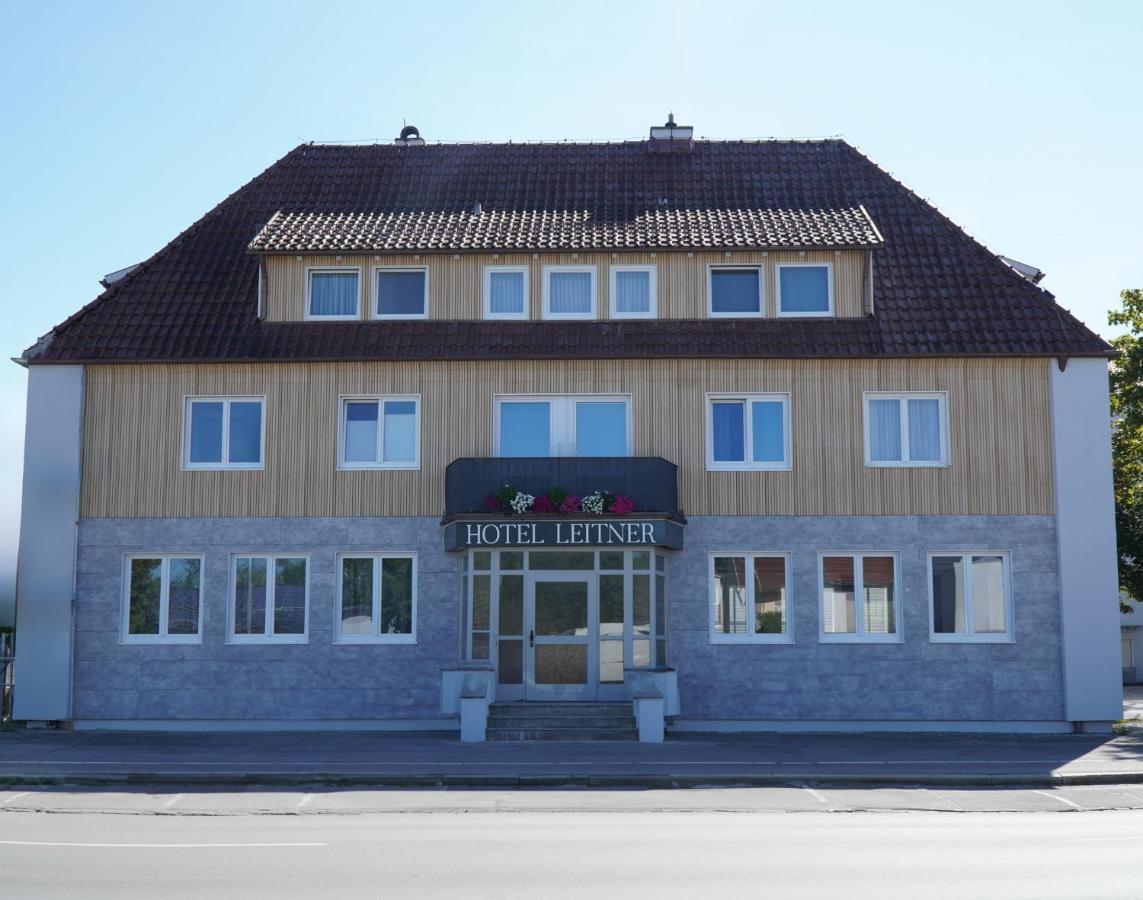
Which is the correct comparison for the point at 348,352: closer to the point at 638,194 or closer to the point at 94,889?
the point at 638,194

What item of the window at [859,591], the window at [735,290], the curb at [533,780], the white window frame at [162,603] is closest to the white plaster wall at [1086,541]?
the window at [859,591]

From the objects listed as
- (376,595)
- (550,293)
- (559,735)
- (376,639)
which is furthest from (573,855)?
(550,293)

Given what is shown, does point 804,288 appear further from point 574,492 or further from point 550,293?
point 574,492

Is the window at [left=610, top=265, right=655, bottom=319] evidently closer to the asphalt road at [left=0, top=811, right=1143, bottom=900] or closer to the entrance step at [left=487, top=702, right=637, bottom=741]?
the entrance step at [left=487, top=702, right=637, bottom=741]

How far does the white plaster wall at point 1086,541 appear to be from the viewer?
22.3 metres

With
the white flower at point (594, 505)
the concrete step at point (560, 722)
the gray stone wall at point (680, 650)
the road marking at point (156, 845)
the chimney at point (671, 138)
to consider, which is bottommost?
the road marking at point (156, 845)

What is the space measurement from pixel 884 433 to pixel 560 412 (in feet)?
19.0

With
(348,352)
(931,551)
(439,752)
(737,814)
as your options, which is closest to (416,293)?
(348,352)

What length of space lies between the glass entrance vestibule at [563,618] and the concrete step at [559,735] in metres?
1.42

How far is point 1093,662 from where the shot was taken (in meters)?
22.4

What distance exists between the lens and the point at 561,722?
69.9ft

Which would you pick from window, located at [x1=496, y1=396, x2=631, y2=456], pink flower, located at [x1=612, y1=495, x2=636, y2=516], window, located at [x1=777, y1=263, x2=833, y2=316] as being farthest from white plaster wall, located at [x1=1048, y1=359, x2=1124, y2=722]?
window, located at [x1=496, y1=396, x2=631, y2=456]

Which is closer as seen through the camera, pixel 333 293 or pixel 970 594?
pixel 970 594

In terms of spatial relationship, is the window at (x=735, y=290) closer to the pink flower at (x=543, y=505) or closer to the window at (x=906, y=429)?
the window at (x=906, y=429)
